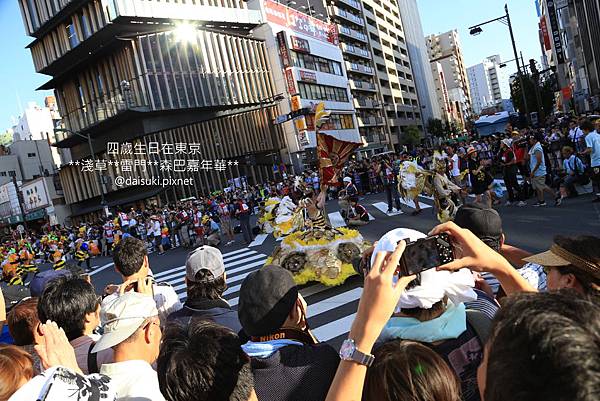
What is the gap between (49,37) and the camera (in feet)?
132

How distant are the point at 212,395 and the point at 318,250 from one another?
→ 21.4ft

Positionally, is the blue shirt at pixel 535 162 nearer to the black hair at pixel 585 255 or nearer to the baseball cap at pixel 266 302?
the black hair at pixel 585 255

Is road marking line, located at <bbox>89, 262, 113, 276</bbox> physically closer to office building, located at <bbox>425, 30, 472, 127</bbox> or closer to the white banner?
the white banner

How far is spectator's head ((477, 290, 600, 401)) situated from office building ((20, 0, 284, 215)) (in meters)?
35.0

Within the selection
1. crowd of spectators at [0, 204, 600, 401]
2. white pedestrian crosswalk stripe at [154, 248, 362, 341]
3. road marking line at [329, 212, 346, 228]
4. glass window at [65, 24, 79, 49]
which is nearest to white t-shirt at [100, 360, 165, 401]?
crowd of spectators at [0, 204, 600, 401]

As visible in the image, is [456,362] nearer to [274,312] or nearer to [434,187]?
[274,312]

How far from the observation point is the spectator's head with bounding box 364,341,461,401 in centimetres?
159

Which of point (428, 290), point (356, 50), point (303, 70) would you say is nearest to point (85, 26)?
point (303, 70)

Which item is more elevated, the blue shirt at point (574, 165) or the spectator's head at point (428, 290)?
the spectator's head at point (428, 290)

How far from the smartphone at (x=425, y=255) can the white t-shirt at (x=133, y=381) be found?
1448 millimetres

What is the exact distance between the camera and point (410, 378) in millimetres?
1599

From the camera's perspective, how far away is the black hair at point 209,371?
1.84 meters

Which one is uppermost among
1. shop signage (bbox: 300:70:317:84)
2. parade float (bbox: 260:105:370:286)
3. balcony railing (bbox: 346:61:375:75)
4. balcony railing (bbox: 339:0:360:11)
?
balcony railing (bbox: 339:0:360:11)

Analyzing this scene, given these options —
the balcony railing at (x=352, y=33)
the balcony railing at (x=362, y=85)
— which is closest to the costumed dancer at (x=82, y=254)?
the balcony railing at (x=362, y=85)
